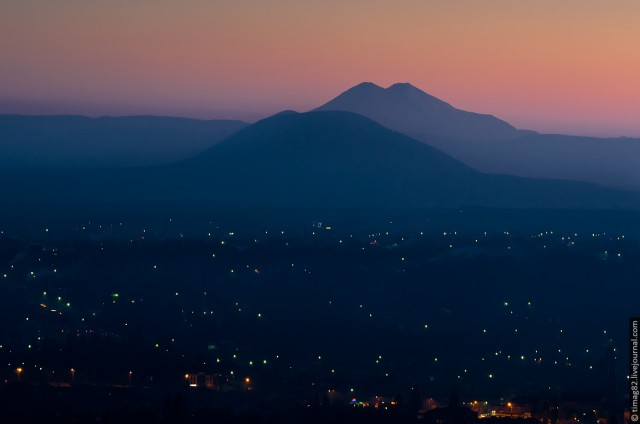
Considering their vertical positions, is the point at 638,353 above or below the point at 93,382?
above

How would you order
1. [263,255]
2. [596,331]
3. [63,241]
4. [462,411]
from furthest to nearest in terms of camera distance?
[63,241]
[263,255]
[596,331]
[462,411]

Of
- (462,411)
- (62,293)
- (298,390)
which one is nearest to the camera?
(462,411)

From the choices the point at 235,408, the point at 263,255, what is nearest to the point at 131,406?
the point at 235,408

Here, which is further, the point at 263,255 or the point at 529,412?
the point at 263,255

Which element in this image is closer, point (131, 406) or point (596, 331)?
point (131, 406)

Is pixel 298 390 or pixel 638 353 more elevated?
pixel 638 353

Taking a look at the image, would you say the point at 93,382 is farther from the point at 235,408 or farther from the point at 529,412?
the point at 529,412

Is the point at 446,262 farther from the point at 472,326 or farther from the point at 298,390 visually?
the point at 298,390

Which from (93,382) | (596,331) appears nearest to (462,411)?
(93,382)

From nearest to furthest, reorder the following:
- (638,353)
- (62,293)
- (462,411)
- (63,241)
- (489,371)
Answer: (638,353) < (462,411) < (489,371) < (62,293) < (63,241)
